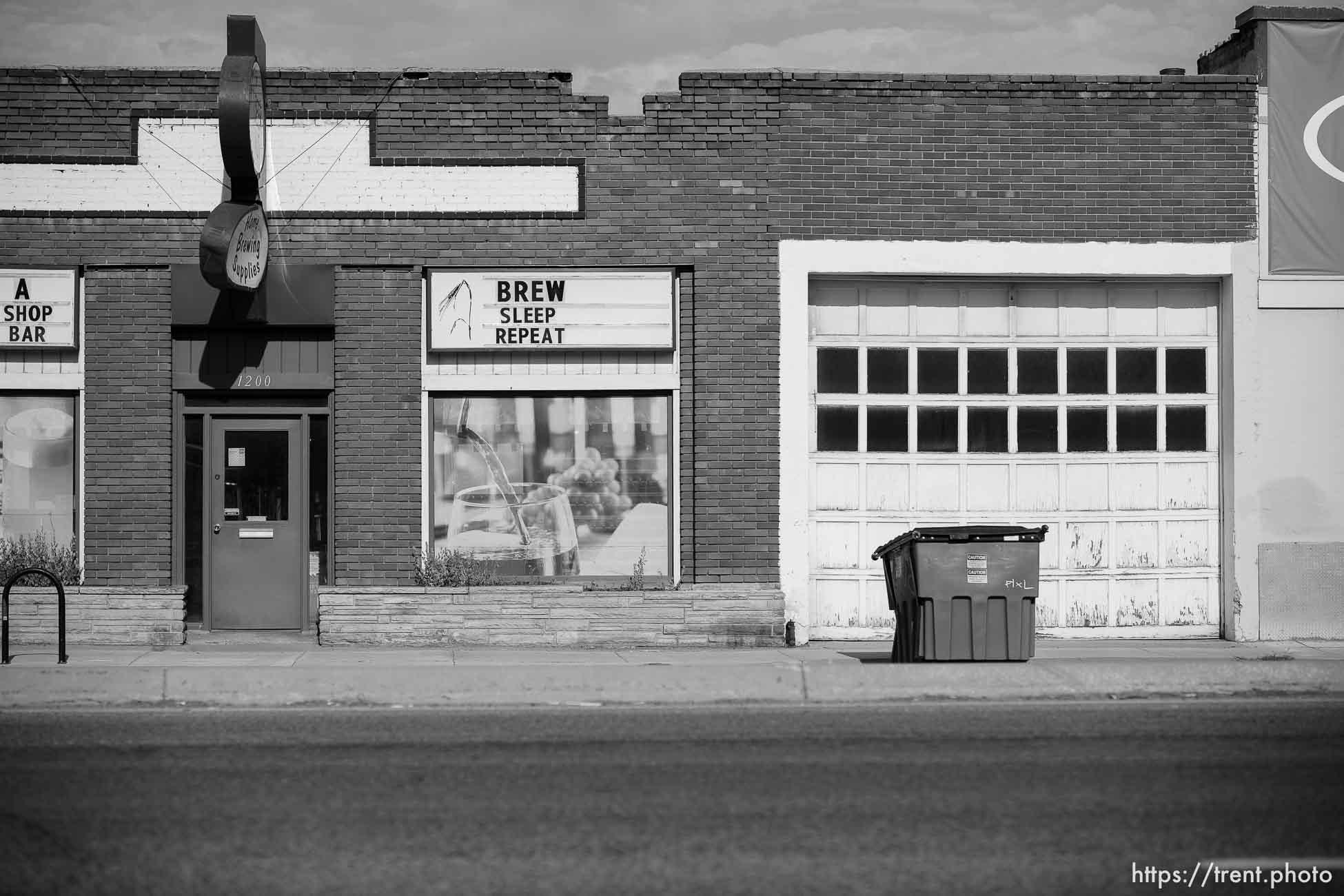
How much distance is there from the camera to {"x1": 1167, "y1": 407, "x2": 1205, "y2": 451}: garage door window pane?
14.2 m

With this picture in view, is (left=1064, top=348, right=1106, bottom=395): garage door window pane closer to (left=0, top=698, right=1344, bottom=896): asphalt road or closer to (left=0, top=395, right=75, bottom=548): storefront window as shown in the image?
(left=0, top=698, right=1344, bottom=896): asphalt road

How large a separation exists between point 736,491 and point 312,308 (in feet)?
14.7

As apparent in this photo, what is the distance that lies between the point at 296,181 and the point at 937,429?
6.84m

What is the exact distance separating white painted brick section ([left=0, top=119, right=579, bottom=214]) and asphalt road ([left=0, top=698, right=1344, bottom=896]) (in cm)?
544

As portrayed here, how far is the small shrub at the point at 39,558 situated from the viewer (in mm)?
12828

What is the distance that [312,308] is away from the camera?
13234 millimetres

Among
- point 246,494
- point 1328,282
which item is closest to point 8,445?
point 246,494

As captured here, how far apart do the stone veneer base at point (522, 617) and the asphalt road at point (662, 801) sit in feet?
9.54

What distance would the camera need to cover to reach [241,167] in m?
12.6

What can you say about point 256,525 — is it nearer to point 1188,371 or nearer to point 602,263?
point 602,263

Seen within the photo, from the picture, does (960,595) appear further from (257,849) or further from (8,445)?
(8,445)

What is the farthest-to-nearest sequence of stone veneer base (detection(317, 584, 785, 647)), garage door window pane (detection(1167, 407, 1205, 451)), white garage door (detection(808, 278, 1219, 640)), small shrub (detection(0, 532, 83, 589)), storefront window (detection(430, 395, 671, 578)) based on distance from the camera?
garage door window pane (detection(1167, 407, 1205, 451)) < white garage door (detection(808, 278, 1219, 640)) < storefront window (detection(430, 395, 671, 578)) < stone veneer base (detection(317, 584, 785, 647)) < small shrub (detection(0, 532, 83, 589))

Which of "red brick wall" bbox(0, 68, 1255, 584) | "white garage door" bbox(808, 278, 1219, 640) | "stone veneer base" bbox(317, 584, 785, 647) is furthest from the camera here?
"white garage door" bbox(808, 278, 1219, 640)

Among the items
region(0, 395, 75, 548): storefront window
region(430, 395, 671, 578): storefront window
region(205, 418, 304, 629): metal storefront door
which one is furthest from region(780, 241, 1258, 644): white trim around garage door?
region(0, 395, 75, 548): storefront window
